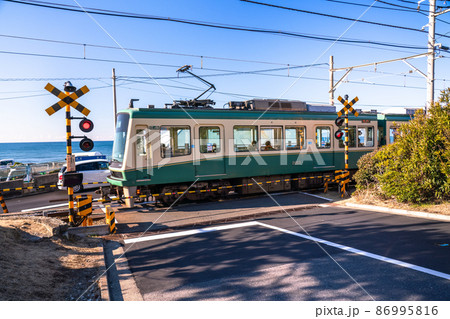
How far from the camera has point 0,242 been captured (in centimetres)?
558

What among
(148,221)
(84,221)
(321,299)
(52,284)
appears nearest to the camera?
(321,299)

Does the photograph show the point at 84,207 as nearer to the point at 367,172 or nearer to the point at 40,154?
the point at 367,172

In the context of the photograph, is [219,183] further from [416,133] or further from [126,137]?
[416,133]

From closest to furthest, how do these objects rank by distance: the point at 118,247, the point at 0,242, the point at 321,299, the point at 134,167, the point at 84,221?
1. the point at 321,299
2. the point at 0,242
3. the point at 118,247
4. the point at 84,221
5. the point at 134,167

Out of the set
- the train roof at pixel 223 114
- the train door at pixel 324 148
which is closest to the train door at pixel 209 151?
the train roof at pixel 223 114

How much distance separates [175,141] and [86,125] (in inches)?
131

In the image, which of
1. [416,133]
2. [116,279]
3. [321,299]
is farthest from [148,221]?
[416,133]

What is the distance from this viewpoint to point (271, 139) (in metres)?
12.5

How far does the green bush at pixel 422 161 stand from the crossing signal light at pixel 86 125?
9006mm

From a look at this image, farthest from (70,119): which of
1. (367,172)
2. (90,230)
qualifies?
(367,172)

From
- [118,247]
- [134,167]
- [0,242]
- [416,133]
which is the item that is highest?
[416,133]

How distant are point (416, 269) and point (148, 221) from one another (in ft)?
22.5

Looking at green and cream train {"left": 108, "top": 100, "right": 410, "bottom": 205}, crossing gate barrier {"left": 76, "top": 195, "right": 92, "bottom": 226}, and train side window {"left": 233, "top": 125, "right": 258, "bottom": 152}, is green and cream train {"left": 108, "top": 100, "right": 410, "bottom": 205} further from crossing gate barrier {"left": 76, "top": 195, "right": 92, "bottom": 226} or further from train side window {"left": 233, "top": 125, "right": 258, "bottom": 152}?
crossing gate barrier {"left": 76, "top": 195, "right": 92, "bottom": 226}

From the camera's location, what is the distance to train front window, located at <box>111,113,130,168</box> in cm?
1029
